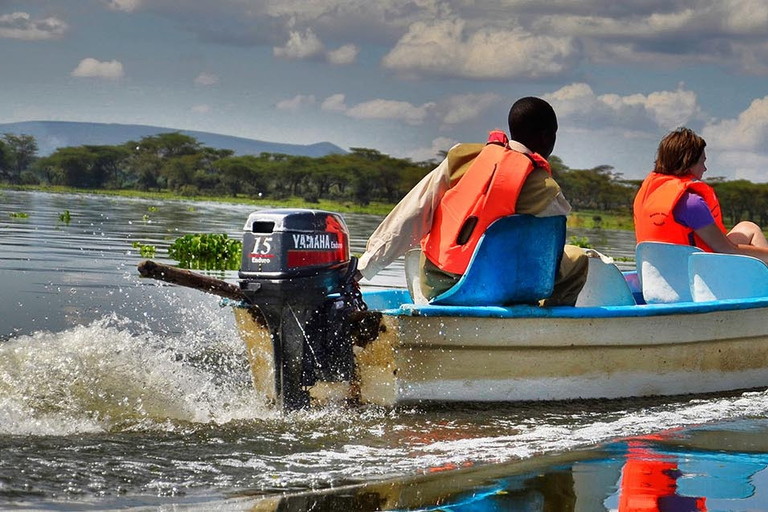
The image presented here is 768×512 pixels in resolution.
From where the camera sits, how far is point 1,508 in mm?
4289

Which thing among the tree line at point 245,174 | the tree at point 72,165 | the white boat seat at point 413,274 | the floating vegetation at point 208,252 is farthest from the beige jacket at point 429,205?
the tree at point 72,165

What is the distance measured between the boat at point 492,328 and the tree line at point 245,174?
70153 mm

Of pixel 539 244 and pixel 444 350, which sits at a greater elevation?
pixel 539 244

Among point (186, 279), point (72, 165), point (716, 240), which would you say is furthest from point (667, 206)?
point (72, 165)

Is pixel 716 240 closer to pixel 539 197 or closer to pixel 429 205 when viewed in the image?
pixel 539 197

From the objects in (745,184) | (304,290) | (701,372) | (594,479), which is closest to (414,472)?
(594,479)

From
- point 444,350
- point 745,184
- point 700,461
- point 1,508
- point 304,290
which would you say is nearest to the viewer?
point 1,508

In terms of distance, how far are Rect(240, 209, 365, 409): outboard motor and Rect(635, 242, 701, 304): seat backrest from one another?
2.66 meters

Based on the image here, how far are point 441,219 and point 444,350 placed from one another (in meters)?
0.75

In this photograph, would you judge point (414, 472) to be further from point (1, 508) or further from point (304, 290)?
point (1, 508)

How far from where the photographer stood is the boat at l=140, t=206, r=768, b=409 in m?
6.13

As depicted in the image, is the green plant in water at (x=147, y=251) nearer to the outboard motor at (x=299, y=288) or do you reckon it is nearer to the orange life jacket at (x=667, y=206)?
the orange life jacket at (x=667, y=206)

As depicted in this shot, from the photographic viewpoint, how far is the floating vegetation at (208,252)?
55.4 ft

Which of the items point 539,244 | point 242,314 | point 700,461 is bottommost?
point 700,461
